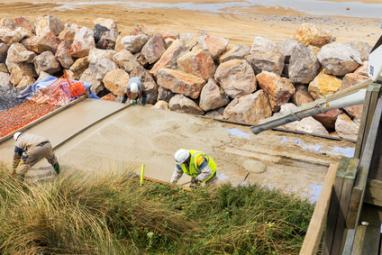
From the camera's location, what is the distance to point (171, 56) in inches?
470

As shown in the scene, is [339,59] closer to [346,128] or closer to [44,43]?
[346,128]

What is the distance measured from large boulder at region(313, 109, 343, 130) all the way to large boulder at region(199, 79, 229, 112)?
2.32 metres

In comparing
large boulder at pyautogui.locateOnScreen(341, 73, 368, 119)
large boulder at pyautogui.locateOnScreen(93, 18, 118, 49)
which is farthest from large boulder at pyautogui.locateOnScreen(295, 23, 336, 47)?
large boulder at pyautogui.locateOnScreen(93, 18, 118, 49)

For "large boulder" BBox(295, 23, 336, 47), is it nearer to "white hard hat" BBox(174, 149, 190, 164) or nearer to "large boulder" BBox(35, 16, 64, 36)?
"white hard hat" BBox(174, 149, 190, 164)

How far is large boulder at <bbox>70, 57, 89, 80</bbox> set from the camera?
1332 centimetres

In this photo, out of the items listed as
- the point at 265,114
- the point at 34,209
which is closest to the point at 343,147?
the point at 265,114

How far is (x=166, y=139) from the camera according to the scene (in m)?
8.55

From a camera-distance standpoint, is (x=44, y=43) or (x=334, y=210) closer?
(x=334, y=210)

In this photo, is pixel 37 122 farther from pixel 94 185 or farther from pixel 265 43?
pixel 265 43

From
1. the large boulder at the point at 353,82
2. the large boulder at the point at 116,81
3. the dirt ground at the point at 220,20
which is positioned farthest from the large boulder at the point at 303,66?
the dirt ground at the point at 220,20

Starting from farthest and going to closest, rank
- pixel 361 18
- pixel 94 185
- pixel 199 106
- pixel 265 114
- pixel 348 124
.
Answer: pixel 361 18, pixel 199 106, pixel 265 114, pixel 348 124, pixel 94 185

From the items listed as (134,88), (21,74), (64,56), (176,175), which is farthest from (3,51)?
(176,175)

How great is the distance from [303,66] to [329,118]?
1580mm

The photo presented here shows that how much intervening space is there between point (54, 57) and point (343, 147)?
948 cm
